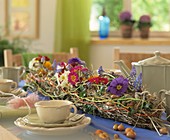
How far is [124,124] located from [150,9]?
109 inches

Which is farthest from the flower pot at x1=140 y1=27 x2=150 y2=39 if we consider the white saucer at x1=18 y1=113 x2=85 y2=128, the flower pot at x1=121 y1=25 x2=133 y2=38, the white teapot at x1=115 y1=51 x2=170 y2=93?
the white saucer at x1=18 y1=113 x2=85 y2=128

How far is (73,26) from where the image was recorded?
3783mm

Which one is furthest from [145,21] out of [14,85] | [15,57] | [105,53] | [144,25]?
[14,85]

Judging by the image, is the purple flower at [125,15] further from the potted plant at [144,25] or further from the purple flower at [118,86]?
the purple flower at [118,86]

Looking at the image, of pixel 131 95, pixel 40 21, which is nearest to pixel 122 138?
pixel 131 95

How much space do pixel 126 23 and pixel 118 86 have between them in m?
2.55

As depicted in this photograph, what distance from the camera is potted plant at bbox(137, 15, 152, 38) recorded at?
3701mm

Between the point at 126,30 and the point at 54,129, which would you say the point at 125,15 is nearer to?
the point at 126,30

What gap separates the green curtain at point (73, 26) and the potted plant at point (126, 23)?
303mm

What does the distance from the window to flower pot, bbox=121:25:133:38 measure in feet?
0.61

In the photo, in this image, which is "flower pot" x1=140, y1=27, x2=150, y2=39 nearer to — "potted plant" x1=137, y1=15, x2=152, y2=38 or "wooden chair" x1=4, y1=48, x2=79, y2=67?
"potted plant" x1=137, y1=15, x2=152, y2=38

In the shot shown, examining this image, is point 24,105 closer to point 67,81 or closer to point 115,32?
point 67,81

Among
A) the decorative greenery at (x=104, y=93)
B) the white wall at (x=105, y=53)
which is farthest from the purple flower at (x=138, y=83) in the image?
the white wall at (x=105, y=53)

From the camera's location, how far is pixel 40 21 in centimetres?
388
